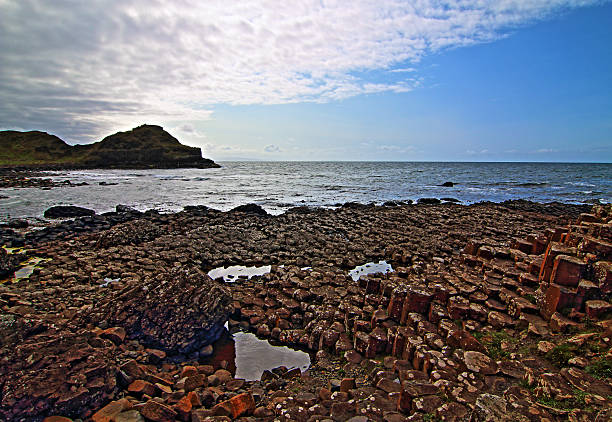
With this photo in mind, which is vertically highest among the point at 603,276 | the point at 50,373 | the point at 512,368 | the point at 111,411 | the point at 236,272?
the point at 603,276

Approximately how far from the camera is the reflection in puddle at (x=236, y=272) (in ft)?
37.9

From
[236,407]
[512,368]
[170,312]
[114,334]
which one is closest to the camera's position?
[236,407]

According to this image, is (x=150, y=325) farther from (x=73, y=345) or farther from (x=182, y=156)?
(x=182, y=156)

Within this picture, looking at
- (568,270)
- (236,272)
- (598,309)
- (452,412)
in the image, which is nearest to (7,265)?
(236,272)

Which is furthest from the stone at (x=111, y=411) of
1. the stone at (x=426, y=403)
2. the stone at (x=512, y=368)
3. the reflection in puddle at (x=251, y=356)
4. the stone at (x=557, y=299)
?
the stone at (x=557, y=299)

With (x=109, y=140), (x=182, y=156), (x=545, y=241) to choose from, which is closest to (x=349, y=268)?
(x=545, y=241)

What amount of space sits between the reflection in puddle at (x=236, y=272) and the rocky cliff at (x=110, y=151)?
340 ft

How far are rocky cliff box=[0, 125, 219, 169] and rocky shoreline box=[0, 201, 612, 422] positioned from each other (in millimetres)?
107867

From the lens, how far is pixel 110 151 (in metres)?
108

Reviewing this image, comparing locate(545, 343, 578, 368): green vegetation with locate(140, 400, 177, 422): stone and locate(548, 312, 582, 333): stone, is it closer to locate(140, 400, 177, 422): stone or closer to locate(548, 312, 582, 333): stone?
Answer: locate(548, 312, 582, 333): stone

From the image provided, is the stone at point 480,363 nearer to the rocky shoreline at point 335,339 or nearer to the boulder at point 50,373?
the rocky shoreline at point 335,339

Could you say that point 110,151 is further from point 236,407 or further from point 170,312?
point 236,407

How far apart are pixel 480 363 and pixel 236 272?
9206 mm

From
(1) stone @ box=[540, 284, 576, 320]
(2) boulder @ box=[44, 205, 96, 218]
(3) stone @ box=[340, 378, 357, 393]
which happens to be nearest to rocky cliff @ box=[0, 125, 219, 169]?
(2) boulder @ box=[44, 205, 96, 218]
